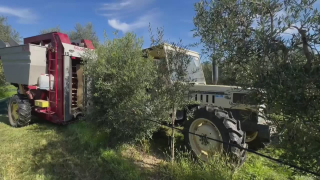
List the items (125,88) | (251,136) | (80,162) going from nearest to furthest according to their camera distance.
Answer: (80,162)
(125,88)
(251,136)

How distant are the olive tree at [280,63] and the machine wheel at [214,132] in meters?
1.60

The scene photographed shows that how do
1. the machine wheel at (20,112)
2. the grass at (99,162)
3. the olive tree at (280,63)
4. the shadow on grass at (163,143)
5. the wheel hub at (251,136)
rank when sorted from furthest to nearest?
the machine wheel at (20,112) < the wheel hub at (251,136) < the shadow on grass at (163,143) < the grass at (99,162) < the olive tree at (280,63)

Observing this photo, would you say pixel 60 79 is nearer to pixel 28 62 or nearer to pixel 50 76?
pixel 50 76

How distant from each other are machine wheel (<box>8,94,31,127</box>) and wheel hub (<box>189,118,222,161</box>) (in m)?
4.66

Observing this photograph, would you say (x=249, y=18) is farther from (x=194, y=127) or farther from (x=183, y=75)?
(x=194, y=127)

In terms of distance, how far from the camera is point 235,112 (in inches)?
160

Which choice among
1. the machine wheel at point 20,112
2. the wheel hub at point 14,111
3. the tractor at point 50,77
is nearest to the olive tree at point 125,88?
the tractor at point 50,77

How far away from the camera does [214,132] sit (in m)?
3.52

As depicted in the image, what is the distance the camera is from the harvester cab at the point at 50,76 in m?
5.52

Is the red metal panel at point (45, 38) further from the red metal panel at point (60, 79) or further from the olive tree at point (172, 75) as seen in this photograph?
the olive tree at point (172, 75)

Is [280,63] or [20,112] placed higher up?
[280,63]

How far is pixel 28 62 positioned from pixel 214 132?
193 inches

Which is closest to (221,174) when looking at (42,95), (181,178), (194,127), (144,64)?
(181,178)

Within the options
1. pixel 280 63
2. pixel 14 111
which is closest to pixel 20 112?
pixel 14 111
